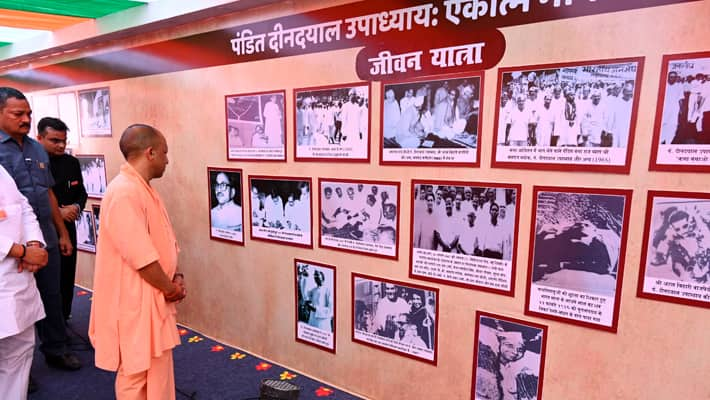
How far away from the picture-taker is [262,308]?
2908 millimetres

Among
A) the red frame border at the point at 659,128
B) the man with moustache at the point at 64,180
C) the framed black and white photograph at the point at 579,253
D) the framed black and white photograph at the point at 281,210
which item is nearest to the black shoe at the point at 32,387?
the man with moustache at the point at 64,180

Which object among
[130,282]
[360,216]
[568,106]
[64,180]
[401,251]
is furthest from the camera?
[64,180]

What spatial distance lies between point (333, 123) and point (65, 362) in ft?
8.58

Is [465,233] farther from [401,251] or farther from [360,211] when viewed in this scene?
[360,211]

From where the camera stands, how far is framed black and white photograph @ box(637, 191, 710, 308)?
151cm

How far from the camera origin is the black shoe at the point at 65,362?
2773 millimetres

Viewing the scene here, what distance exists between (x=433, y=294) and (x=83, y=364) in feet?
8.83

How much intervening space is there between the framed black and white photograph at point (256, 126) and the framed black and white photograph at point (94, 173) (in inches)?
76.5

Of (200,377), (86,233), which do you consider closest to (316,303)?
(200,377)

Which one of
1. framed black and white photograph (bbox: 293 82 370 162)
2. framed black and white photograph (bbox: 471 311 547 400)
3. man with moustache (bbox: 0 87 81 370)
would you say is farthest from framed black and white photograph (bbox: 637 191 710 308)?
man with moustache (bbox: 0 87 81 370)

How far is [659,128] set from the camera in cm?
153

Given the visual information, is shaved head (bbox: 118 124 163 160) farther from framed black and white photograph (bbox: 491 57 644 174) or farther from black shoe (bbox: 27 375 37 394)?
black shoe (bbox: 27 375 37 394)

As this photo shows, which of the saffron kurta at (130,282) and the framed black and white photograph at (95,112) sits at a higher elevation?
the framed black and white photograph at (95,112)

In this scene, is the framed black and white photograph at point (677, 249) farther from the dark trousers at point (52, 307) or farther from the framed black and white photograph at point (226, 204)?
the dark trousers at point (52, 307)
